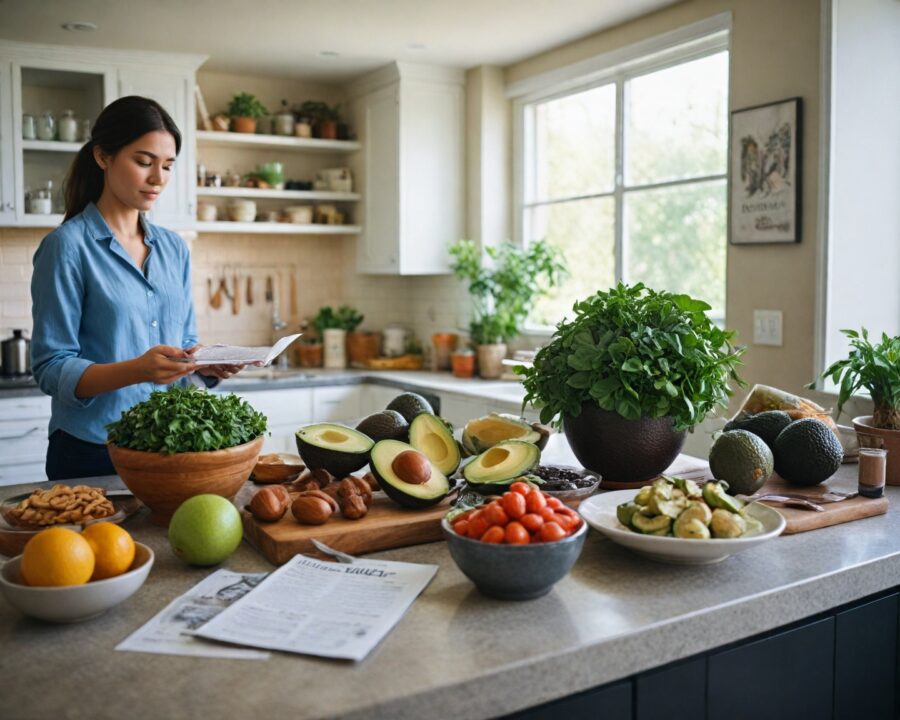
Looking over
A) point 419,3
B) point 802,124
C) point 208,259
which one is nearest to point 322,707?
point 802,124

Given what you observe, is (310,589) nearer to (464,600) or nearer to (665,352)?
(464,600)

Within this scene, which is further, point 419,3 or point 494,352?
point 494,352

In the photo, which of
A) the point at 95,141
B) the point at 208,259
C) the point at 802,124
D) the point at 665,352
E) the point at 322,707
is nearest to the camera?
the point at 322,707

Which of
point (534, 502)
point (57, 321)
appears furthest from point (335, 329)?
point (534, 502)

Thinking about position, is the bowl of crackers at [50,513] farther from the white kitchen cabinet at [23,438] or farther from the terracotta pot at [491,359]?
the terracotta pot at [491,359]

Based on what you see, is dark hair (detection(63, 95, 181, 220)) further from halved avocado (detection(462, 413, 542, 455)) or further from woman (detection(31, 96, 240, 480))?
halved avocado (detection(462, 413, 542, 455))

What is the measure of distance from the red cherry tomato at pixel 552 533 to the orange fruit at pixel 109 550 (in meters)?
0.62

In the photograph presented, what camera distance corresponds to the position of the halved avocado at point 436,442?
1.89 meters

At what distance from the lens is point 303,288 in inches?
223

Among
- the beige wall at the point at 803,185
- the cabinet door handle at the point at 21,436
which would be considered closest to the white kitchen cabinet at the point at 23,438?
the cabinet door handle at the point at 21,436

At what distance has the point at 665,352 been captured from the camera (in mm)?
1924

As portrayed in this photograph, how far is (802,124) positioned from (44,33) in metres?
3.45

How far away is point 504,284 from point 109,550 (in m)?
3.66

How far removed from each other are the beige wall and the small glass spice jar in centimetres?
151
